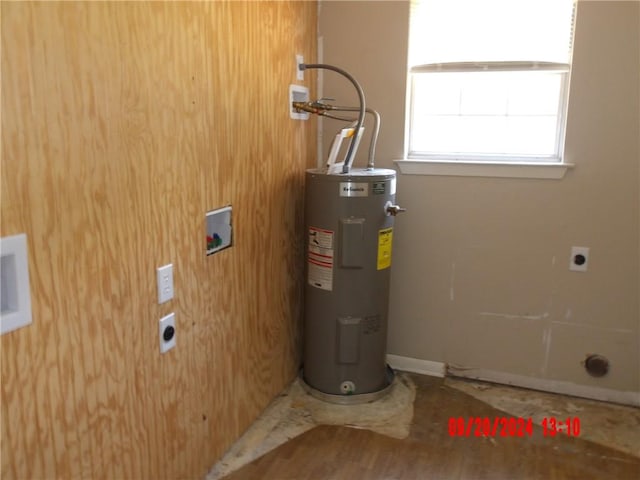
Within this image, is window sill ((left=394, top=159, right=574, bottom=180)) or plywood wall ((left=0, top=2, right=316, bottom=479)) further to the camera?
window sill ((left=394, top=159, right=574, bottom=180))

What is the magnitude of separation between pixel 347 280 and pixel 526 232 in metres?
0.95

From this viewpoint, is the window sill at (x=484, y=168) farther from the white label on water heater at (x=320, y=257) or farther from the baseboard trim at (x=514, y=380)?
the baseboard trim at (x=514, y=380)

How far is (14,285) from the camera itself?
1233 mm

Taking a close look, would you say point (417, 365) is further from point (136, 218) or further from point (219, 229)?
point (136, 218)

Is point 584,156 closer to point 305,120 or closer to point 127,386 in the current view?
point 305,120

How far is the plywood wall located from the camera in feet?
4.15

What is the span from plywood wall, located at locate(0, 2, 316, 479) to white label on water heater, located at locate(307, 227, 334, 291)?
0.20 meters

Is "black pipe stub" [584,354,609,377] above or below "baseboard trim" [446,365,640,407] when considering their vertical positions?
above

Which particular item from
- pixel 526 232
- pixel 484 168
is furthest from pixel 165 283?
pixel 526 232

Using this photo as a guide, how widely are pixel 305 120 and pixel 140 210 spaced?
1347mm

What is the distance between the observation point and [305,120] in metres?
2.77

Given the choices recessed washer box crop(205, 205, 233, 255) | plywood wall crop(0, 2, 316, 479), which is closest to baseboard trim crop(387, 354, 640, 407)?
plywood wall crop(0, 2, 316, 479)

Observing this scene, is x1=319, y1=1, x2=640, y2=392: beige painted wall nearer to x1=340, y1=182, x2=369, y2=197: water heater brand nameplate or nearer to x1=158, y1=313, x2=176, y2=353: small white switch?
x1=340, y1=182, x2=369, y2=197: water heater brand nameplate

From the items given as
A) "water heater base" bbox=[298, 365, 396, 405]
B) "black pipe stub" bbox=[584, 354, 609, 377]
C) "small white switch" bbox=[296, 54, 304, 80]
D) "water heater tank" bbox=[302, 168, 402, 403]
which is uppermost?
"small white switch" bbox=[296, 54, 304, 80]
